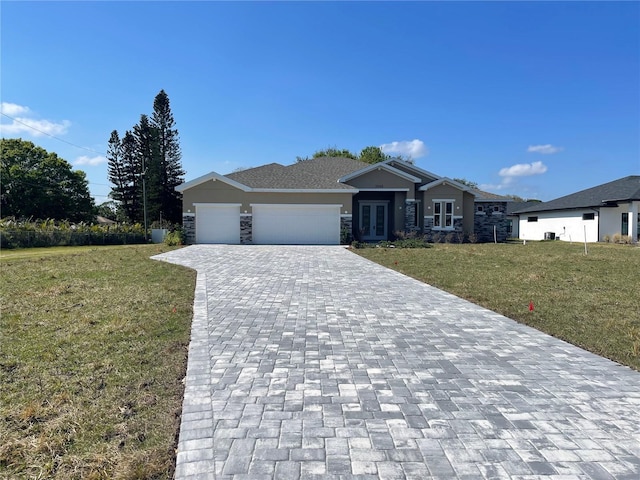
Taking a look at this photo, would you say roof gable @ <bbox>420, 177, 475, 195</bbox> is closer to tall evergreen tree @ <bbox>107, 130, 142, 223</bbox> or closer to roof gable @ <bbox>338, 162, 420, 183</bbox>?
roof gable @ <bbox>338, 162, 420, 183</bbox>

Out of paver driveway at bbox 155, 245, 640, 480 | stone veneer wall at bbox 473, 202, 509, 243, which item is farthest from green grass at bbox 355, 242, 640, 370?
stone veneer wall at bbox 473, 202, 509, 243

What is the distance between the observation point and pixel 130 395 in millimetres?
3201

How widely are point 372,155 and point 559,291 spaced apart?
39.4 meters

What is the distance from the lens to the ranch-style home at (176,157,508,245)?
20.2m

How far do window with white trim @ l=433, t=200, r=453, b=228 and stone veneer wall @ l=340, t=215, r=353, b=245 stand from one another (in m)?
5.53

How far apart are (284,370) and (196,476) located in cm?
162

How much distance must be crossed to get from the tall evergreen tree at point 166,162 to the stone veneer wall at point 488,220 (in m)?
27.1

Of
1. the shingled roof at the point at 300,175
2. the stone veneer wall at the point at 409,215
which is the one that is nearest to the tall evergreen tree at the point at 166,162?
the shingled roof at the point at 300,175

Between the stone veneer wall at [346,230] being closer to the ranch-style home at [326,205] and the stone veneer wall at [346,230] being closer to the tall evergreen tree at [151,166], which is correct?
the ranch-style home at [326,205]

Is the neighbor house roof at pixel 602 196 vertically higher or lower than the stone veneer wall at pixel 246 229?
higher

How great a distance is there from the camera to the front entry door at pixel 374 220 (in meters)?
22.7

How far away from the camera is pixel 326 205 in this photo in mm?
20391

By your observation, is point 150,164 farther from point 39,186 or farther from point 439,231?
point 439,231

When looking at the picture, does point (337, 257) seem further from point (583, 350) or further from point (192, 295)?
point (583, 350)
